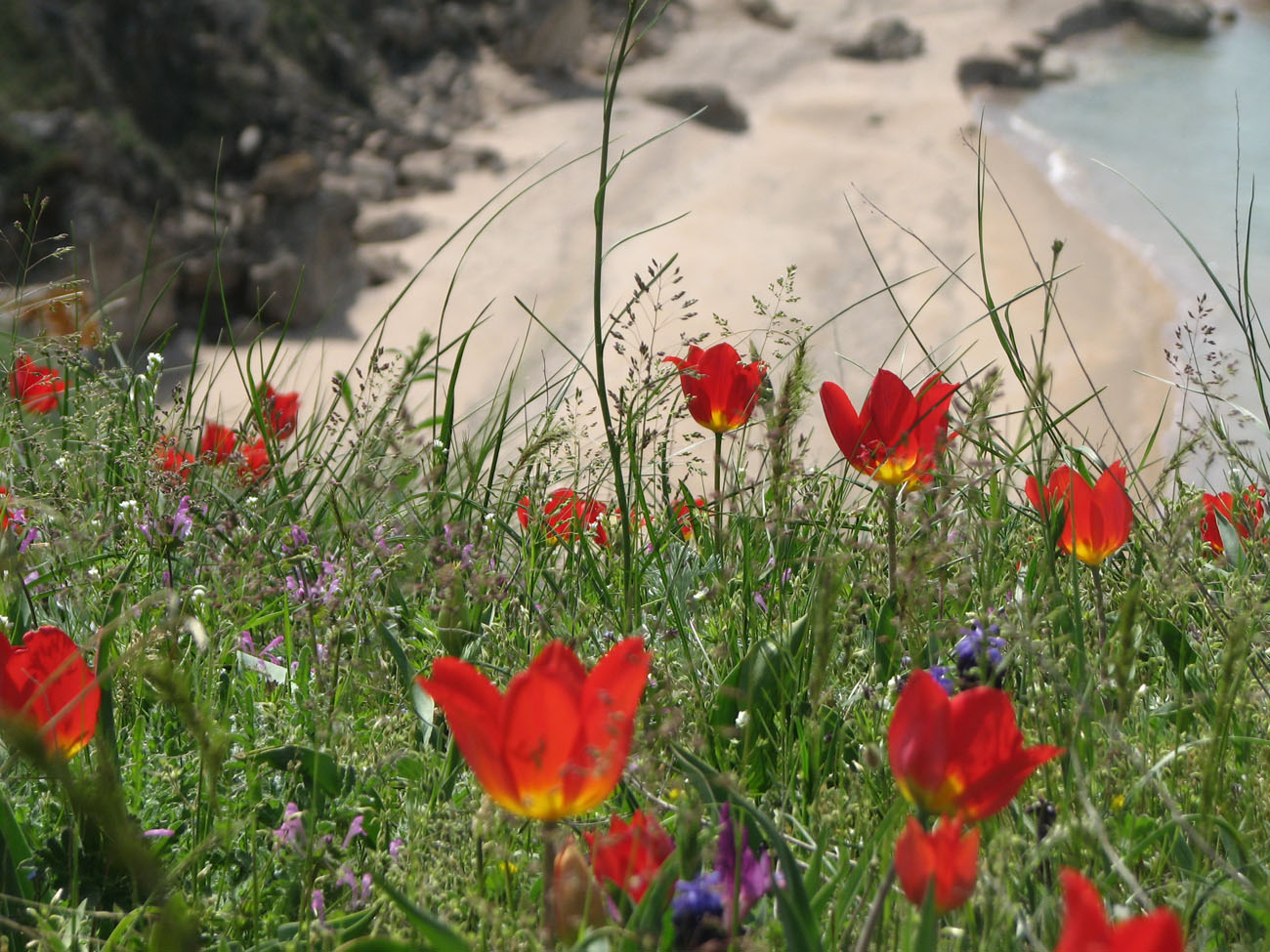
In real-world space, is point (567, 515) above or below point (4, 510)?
below

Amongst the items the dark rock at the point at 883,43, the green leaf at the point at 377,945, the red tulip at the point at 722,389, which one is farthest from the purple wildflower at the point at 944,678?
the dark rock at the point at 883,43

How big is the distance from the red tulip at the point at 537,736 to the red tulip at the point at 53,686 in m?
0.35

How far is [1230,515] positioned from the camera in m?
1.75

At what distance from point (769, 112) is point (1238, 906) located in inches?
487

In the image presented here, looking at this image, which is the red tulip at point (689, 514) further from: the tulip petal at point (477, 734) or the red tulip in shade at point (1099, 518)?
the tulip petal at point (477, 734)

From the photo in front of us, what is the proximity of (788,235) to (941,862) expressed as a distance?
9185 mm

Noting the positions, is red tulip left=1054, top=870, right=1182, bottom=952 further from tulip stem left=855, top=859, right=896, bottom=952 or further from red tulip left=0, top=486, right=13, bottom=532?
red tulip left=0, top=486, right=13, bottom=532

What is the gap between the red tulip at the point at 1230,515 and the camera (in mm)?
1655

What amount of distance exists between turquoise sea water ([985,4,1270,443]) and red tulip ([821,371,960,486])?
516 centimetres

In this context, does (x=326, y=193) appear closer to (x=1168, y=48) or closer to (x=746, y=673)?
(x=746, y=673)

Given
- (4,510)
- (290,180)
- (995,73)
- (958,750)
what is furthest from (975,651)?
(995,73)

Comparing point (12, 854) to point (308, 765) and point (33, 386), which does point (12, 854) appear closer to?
point (308, 765)

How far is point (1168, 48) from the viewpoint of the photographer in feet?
48.4

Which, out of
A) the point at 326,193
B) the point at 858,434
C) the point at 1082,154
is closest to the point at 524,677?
the point at 858,434
